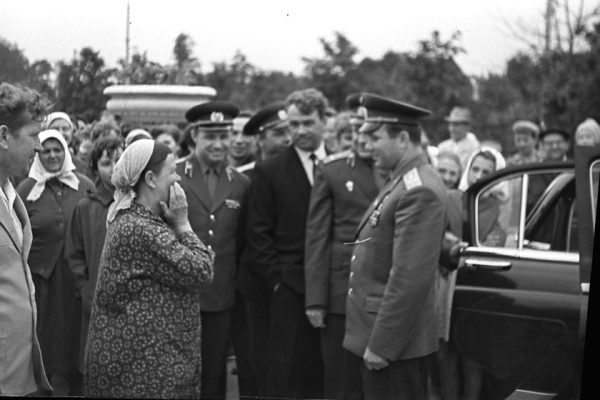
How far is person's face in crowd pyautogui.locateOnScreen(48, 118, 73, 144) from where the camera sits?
163 inches

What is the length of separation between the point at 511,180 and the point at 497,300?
31.4 inches

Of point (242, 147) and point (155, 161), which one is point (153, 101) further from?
point (242, 147)

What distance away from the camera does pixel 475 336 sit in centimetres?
482

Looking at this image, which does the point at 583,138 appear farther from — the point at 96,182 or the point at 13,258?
the point at 13,258

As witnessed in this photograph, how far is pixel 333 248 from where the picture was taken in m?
5.42

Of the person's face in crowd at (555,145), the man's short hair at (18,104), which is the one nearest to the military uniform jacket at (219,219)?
the man's short hair at (18,104)

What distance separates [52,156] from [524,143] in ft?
11.1

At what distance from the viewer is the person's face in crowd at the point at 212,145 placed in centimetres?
511

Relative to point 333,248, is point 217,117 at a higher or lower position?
higher

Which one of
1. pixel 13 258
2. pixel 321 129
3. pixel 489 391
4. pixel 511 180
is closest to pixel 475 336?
pixel 489 391

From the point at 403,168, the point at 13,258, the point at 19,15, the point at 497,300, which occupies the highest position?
the point at 19,15

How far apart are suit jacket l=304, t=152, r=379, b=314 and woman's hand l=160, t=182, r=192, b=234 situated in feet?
4.90

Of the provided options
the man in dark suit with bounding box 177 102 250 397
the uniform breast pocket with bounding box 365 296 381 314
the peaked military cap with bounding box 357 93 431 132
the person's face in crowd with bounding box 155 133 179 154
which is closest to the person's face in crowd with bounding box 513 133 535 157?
the peaked military cap with bounding box 357 93 431 132

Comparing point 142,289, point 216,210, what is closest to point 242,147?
point 216,210
